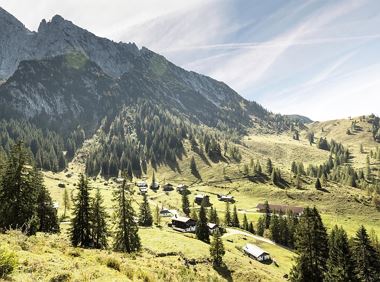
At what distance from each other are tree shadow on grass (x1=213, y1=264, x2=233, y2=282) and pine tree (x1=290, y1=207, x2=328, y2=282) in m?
12.9

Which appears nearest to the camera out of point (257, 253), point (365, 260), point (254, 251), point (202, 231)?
point (365, 260)

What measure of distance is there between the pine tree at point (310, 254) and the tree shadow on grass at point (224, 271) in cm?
1290

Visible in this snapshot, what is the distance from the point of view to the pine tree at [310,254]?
2203 inches

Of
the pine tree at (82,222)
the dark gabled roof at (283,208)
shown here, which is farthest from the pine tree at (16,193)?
the dark gabled roof at (283,208)

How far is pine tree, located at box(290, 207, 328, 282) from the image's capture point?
2203 inches

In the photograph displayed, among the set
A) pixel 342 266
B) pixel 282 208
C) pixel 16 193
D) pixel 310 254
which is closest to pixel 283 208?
pixel 282 208

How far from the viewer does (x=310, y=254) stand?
2235 inches

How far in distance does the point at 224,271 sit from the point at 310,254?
59.1 ft

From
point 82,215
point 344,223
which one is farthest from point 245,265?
point 344,223

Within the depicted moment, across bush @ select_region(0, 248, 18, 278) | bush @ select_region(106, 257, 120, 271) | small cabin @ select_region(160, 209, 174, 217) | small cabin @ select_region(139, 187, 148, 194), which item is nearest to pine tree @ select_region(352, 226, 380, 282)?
bush @ select_region(106, 257, 120, 271)

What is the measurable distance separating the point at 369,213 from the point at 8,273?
600 feet

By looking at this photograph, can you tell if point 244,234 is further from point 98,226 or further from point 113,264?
point 113,264

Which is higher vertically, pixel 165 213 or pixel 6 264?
pixel 6 264

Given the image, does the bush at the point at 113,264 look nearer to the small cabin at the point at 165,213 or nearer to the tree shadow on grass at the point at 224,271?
the tree shadow on grass at the point at 224,271
